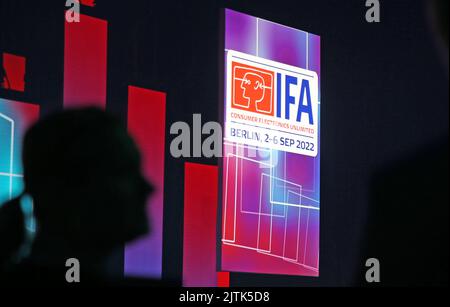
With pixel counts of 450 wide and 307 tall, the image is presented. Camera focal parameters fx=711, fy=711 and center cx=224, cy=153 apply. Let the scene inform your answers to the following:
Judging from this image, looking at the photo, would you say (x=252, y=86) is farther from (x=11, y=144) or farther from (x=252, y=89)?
(x=11, y=144)

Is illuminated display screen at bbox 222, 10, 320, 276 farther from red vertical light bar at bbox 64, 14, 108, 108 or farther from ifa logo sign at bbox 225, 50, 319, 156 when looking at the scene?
red vertical light bar at bbox 64, 14, 108, 108

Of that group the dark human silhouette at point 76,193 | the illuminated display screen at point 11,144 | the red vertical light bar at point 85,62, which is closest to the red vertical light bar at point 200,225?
the red vertical light bar at point 85,62

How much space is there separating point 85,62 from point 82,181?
703 millimetres

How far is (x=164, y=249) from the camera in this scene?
226 centimetres

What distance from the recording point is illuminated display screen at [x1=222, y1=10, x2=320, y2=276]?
2.29 metres

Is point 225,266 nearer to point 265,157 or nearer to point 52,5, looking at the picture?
point 265,157

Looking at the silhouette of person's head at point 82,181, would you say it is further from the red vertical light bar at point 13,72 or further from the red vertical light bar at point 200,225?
the red vertical light bar at point 200,225

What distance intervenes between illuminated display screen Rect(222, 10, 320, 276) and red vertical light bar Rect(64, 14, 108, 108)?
407 millimetres

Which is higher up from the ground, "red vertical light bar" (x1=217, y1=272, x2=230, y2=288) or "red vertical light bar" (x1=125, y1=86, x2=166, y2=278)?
"red vertical light bar" (x1=125, y1=86, x2=166, y2=278)

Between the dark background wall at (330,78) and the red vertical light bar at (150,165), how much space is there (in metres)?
0.03

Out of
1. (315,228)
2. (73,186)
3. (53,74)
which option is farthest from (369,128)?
(73,186)

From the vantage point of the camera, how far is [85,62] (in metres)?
2.20

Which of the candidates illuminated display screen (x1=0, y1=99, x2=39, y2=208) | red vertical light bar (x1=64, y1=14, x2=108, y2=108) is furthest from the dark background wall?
illuminated display screen (x1=0, y1=99, x2=39, y2=208)

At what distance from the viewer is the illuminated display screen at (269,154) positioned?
90.0 inches
